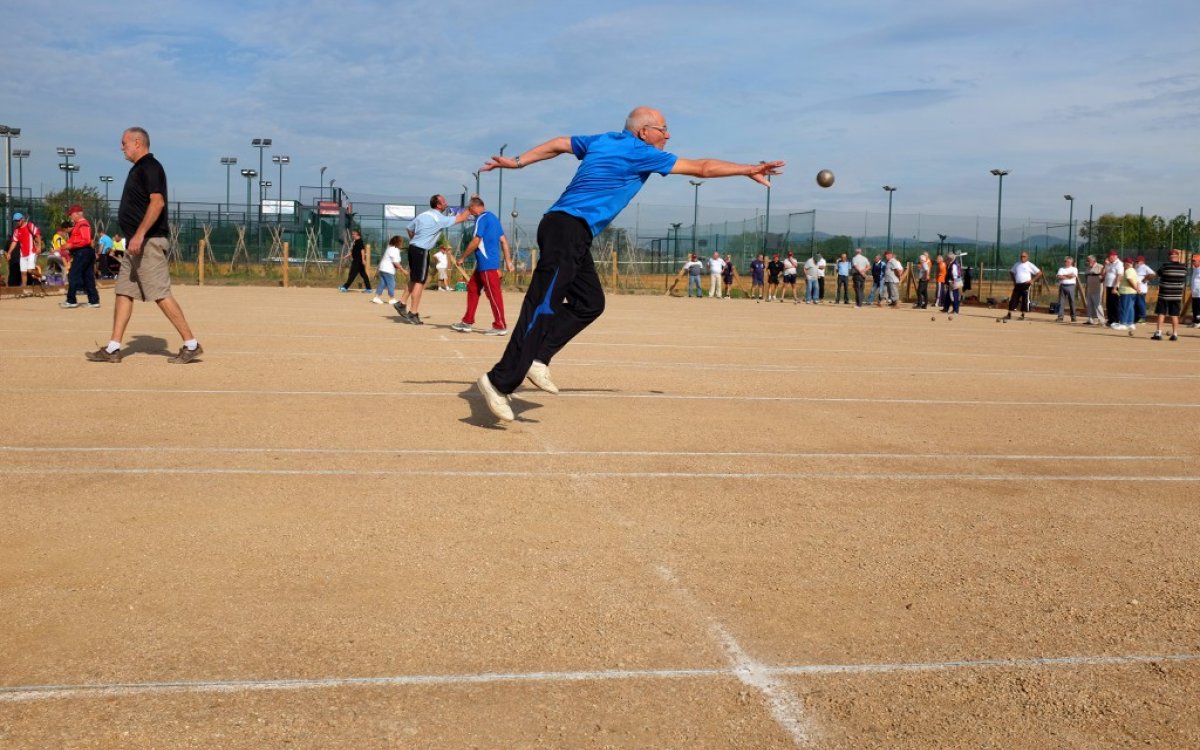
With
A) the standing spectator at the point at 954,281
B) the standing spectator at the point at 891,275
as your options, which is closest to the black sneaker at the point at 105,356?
the standing spectator at the point at 954,281

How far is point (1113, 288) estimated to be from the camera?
26.1m

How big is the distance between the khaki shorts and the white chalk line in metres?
4.91

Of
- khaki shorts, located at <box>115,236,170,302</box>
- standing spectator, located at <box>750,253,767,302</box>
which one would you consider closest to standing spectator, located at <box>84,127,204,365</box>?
khaki shorts, located at <box>115,236,170,302</box>

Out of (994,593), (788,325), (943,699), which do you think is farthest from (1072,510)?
(788,325)

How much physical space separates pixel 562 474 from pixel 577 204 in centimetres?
208

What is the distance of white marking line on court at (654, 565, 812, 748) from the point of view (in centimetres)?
300

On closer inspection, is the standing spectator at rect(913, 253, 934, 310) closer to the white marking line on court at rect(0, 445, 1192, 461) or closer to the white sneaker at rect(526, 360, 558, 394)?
the white marking line on court at rect(0, 445, 1192, 461)

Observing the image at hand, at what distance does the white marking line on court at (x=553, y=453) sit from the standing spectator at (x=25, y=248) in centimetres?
1863

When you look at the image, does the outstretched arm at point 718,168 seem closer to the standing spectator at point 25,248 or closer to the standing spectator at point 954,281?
the standing spectator at point 25,248

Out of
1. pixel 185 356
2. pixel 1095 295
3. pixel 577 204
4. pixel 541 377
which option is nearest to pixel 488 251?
pixel 185 356

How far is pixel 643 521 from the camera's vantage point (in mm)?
5172

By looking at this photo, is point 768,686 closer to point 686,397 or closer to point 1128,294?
point 686,397

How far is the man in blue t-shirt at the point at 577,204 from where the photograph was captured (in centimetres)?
722

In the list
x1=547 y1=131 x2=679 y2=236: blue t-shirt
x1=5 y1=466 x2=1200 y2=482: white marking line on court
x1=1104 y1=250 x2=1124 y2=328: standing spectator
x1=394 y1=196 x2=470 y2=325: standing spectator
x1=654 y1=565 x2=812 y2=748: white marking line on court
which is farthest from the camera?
x1=1104 y1=250 x2=1124 y2=328: standing spectator
